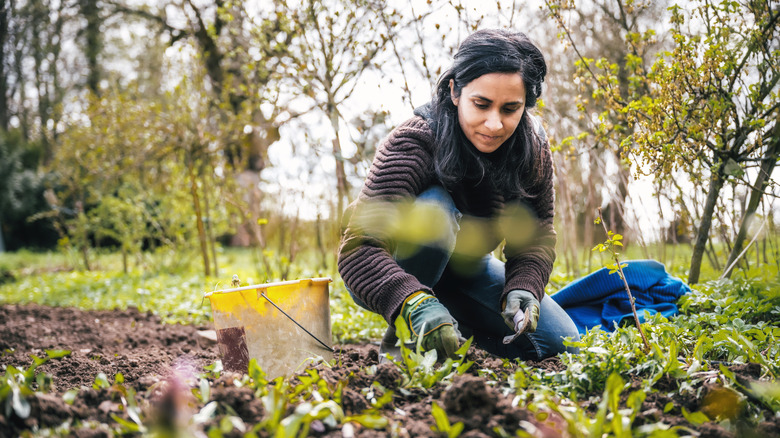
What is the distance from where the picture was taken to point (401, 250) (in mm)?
1998

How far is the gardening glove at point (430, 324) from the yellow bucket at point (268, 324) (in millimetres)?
348

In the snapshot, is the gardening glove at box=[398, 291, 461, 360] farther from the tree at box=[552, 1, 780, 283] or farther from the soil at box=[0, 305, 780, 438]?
the tree at box=[552, 1, 780, 283]

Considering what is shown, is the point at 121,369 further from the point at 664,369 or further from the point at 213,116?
the point at 213,116

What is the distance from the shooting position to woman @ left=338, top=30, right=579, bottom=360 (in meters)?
1.77

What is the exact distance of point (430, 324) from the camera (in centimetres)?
157

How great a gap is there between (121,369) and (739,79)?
8.96ft

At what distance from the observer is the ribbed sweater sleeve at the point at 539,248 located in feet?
6.77

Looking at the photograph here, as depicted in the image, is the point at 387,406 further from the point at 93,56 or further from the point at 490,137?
the point at 93,56

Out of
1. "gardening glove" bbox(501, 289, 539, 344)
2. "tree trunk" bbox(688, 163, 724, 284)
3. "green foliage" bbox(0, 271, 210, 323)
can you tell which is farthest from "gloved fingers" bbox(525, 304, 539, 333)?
"green foliage" bbox(0, 271, 210, 323)

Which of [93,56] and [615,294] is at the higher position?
[93,56]

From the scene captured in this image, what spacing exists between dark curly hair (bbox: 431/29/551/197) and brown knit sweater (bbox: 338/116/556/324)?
0.22 feet

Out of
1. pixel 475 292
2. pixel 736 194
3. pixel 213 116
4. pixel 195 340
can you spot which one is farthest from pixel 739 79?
pixel 213 116

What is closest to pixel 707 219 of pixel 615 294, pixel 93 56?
pixel 615 294

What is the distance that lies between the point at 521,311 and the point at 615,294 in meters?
0.79
